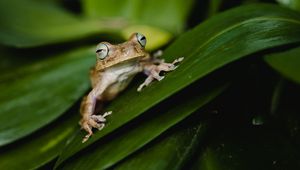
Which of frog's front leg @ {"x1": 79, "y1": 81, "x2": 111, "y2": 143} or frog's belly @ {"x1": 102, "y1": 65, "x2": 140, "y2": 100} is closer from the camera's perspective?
frog's front leg @ {"x1": 79, "y1": 81, "x2": 111, "y2": 143}

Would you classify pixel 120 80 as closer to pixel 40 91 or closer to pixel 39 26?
pixel 40 91

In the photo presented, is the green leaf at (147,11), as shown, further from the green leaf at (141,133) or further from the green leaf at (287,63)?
the green leaf at (287,63)

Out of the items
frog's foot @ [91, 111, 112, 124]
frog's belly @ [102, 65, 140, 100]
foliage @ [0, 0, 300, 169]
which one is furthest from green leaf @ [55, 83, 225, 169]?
frog's belly @ [102, 65, 140, 100]

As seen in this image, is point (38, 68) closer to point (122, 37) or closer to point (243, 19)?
point (122, 37)

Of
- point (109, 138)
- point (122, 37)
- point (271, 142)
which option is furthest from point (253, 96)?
point (122, 37)

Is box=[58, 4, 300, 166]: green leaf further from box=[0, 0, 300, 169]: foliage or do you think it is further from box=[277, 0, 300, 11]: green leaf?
box=[277, 0, 300, 11]: green leaf

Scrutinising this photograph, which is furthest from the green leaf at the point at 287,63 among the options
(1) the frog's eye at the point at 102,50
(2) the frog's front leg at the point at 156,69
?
(1) the frog's eye at the point at 102,50
